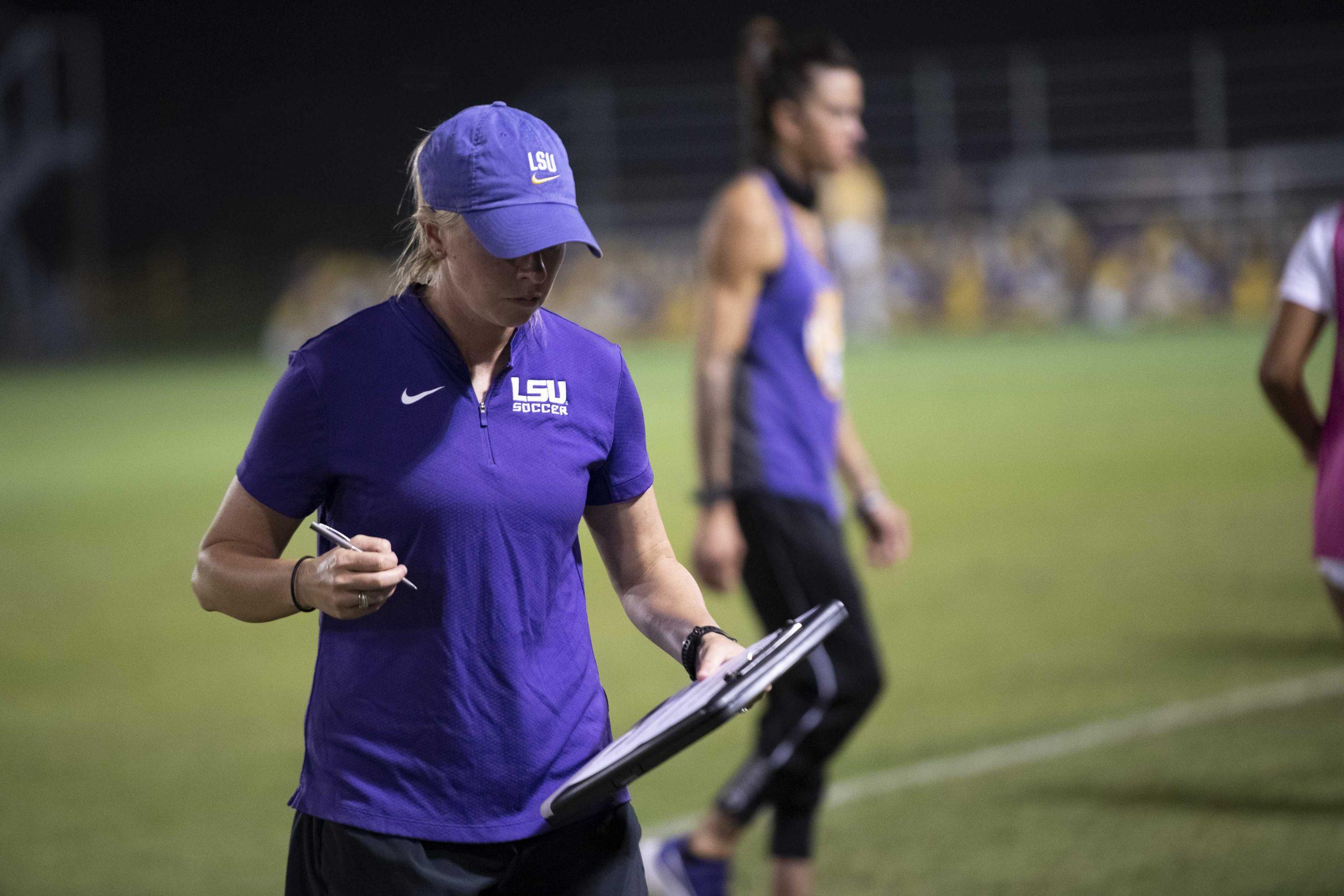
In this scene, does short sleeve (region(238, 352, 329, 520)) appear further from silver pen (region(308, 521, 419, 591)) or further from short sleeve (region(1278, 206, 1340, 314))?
short sleeve (region(1278, 206, 1340, 314))

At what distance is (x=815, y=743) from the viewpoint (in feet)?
15.3

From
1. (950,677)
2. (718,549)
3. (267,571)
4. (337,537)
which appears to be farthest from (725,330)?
(950,677)

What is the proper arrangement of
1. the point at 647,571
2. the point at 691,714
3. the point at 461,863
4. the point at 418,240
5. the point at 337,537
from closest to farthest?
the point at 691,714 < the point at 337,537 < the point at 461,863 < the point at 418,240 < the point at 647,571

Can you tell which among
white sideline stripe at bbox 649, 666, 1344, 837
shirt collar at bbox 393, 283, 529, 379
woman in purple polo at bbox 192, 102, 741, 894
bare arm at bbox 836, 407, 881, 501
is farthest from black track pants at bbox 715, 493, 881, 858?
shirt collar at bbox 393, 283, 529, 379

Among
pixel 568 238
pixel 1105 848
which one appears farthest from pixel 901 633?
pixel 568 238

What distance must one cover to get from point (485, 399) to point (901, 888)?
9.66 ft

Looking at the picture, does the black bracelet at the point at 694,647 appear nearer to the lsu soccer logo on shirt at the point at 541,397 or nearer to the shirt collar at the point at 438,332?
the lsu soccer logo on shirt at the point at 541,397

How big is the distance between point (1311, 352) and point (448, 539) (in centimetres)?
242

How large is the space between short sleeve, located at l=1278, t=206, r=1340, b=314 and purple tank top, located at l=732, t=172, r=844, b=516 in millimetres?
1400

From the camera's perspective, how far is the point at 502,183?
8.38 ft

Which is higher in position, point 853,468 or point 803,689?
point 853,468

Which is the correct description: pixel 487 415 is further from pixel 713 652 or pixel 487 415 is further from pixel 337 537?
pixel 713 652

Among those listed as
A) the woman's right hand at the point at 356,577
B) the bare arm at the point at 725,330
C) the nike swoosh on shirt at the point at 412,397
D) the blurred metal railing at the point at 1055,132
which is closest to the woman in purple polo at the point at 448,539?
the nike swoosh on shirt at the point at 412,397

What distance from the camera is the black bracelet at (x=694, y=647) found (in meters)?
2.74
